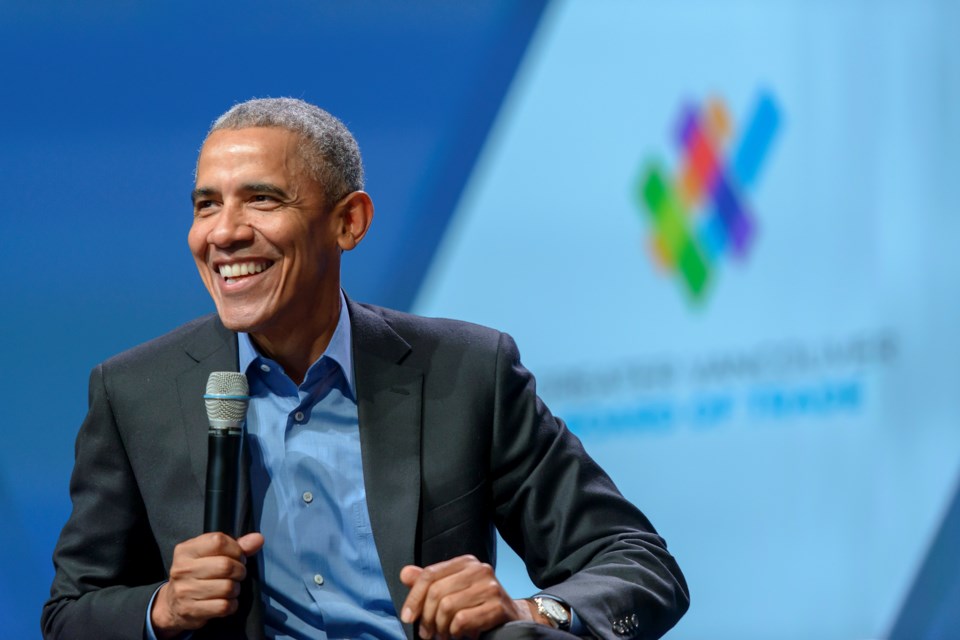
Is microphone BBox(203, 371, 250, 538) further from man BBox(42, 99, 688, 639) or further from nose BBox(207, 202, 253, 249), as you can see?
nose BBox(207, 202, 253, 249)

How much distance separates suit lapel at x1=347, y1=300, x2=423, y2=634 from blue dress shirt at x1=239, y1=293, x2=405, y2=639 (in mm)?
32

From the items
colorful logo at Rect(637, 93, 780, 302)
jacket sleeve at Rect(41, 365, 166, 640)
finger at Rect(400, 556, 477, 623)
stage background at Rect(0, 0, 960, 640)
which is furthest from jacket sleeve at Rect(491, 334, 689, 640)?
colorful logo at Rect(637, 93, 780, 302)

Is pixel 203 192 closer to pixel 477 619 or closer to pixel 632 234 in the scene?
pixel 477 619

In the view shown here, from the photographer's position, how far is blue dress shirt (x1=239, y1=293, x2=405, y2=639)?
6.38 ft

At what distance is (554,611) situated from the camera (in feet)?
5.82

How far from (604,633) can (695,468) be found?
6.03 feet

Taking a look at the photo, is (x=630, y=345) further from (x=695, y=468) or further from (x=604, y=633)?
(x=604, y=633)

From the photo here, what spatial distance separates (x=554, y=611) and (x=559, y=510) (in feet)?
0.96

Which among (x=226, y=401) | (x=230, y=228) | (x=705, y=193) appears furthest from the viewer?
(x=705, y=193)

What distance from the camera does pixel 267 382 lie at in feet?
6.72

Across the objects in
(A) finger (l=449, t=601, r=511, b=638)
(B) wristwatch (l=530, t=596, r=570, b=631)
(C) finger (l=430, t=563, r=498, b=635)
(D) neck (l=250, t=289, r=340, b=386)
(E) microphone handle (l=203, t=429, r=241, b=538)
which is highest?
(D) neck (l=250, t=289, r=340, b=386)

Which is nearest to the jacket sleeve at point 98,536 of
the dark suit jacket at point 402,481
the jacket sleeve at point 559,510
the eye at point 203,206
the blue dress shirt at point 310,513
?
the dark suit jacket at point 402,481

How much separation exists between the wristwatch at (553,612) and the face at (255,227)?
646 mm

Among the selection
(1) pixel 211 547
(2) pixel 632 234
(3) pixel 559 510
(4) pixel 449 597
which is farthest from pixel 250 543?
(2) pixel 632 234
